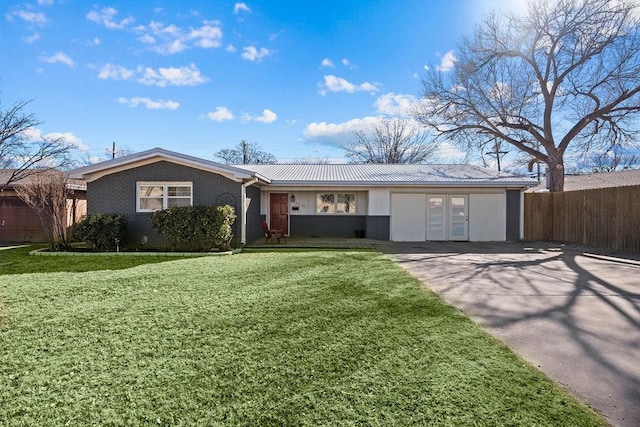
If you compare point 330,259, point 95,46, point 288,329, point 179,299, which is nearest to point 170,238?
point 330,259

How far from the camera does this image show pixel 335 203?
1524 cm

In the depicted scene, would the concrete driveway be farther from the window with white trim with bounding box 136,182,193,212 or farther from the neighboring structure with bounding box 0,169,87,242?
the neighboring structure with bounding box 0,169,87,242

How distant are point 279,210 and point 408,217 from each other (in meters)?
5.53

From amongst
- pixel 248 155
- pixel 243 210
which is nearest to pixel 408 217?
pixel 243 210

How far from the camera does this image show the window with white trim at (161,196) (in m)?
11.3

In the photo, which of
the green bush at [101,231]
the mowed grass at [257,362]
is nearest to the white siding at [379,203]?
the mowed grass at [257,362]

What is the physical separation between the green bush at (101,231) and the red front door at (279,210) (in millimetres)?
6182

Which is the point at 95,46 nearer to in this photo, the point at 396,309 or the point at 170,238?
the point at 170,238

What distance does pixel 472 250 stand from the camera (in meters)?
11.3

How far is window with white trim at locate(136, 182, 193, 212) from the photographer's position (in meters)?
11.3

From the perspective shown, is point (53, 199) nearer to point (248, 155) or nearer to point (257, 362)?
point (257, 362)

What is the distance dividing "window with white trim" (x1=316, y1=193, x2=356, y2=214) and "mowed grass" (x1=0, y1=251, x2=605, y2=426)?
977 centimetres

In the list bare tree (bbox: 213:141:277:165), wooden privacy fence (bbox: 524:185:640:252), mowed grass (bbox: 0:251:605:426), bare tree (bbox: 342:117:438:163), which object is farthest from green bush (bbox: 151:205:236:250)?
bare tree (bbox: 213:141:277:165)

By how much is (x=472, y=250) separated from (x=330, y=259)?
5471mm
